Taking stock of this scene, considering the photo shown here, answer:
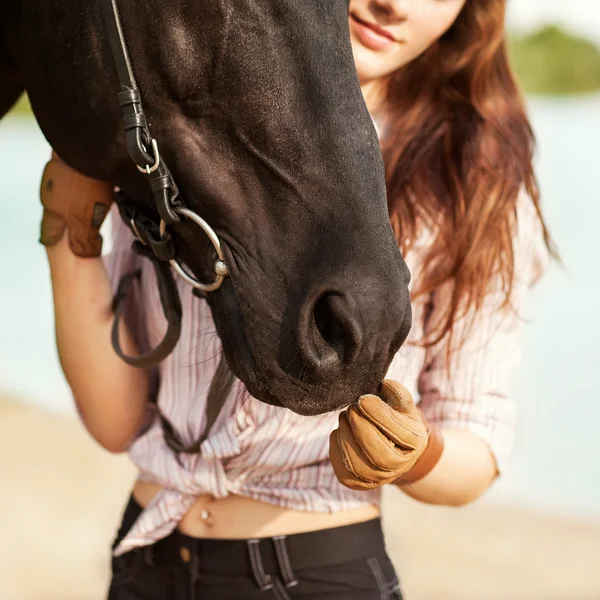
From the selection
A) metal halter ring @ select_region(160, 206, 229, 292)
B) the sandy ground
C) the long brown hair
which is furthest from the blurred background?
metal halter ring @ select_region(160, 206, 229, 292)

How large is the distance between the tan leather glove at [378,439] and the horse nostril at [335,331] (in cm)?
9

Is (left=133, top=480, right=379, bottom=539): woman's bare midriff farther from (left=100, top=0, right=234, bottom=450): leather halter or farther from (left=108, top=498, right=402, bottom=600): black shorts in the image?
(left=100, top=0, right=234, bottom=450): leather halter

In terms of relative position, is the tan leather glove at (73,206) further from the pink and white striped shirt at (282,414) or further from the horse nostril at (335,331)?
the horse nostril at (335,331)

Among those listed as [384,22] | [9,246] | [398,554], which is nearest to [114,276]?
[384,22]

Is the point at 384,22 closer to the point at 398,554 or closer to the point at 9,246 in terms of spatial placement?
the point at 398,554

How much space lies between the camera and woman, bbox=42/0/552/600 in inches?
61.0

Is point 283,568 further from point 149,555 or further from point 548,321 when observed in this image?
point 548,321

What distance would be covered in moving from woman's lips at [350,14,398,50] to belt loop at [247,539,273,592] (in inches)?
33.1

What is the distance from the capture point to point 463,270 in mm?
1605

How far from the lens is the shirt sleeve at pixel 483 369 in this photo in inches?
65.2

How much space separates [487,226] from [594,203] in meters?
8.22

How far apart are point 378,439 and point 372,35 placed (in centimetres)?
72

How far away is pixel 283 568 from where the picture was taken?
1536mm

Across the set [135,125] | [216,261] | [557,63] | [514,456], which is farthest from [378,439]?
[557,63]
